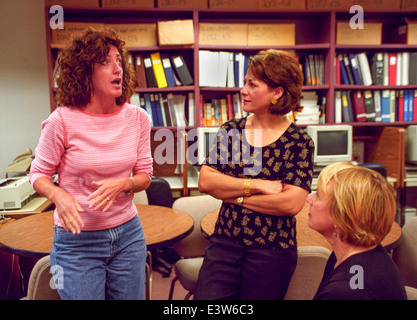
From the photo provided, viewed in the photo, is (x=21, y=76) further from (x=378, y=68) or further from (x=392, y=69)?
(x=392, y=69)

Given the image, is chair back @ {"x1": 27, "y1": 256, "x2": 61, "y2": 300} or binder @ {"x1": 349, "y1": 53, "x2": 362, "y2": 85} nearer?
chair back @ {"x1": 27, "y1": 256, "x2": 61, "y2": 300}

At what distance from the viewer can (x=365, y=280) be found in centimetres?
88

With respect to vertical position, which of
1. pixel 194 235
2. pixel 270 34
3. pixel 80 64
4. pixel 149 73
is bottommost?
pixel 194 235

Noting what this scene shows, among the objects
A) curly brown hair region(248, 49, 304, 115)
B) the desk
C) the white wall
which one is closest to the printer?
the white wall

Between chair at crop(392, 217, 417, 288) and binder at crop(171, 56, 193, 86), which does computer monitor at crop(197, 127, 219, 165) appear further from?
chair at crop(392, 217, 417, 288)

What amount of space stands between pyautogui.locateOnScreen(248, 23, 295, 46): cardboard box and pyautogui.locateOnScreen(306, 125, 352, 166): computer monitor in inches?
34.5

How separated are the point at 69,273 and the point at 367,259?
833 mm

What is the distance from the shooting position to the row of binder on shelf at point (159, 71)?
3295 mm

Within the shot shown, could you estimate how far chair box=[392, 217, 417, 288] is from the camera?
169cm

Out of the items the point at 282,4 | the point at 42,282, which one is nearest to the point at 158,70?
the point at 282,4

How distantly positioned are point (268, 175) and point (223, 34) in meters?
2.43

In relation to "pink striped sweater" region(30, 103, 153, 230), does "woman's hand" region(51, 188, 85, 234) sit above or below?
below

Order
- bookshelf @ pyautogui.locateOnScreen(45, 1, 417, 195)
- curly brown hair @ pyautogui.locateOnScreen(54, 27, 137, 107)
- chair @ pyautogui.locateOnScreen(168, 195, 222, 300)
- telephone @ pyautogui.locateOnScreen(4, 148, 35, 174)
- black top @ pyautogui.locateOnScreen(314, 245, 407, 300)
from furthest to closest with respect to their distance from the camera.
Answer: bookshelf @ pyautogui.locateOnScreen(45, 1, 417, 195), telephone @ pyautogui.locateOnScreen(4, 148, 35, 174), chair @ pyautogui.locateOnScreen(168, 195, 222, 300), curly brown hair @ pyautogui.locateOnScreen(54, 27, 137, 107), black top @ pyautogui.locateOnScreen(314, 245, 407, 300)
